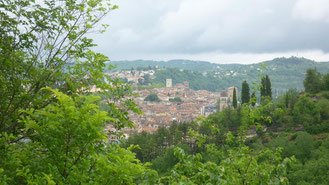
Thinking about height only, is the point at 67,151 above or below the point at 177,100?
above

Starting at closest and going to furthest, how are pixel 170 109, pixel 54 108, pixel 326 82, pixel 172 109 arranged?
pixel 54 108
pixel 326 82
pixel 172 109
pixel 170 109

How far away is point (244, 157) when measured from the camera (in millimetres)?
4176

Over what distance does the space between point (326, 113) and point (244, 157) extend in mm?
31582

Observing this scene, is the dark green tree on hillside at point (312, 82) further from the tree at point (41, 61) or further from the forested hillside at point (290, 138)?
the tree at point (41, 61)

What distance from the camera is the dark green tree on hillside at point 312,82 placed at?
37.4 meters

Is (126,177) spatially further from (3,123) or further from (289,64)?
(289,64)

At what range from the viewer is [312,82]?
37875 mm

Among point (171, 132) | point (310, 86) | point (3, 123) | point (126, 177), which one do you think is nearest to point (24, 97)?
point (3, 123)

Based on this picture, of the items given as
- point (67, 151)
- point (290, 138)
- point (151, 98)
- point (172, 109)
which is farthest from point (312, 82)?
point (151, 98)

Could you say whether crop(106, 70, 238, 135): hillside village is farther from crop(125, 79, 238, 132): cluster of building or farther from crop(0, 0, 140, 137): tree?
crop(0, 0, 140, 137): tree

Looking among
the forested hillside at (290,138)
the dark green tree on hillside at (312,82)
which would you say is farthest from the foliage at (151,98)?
the dark green tree on hillside at (312,82)

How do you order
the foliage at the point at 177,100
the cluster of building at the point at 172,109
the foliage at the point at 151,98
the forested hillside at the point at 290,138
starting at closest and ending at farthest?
the forested hillside at the point at 290,138 < the cluster of building at the point at 172,109 < the foliage at the point at 151,98 < the foliage at the point at 177,100

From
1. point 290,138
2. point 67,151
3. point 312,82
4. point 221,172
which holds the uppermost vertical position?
point 67,151

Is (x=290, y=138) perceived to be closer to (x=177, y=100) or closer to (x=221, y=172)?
(x=221, y=172)
